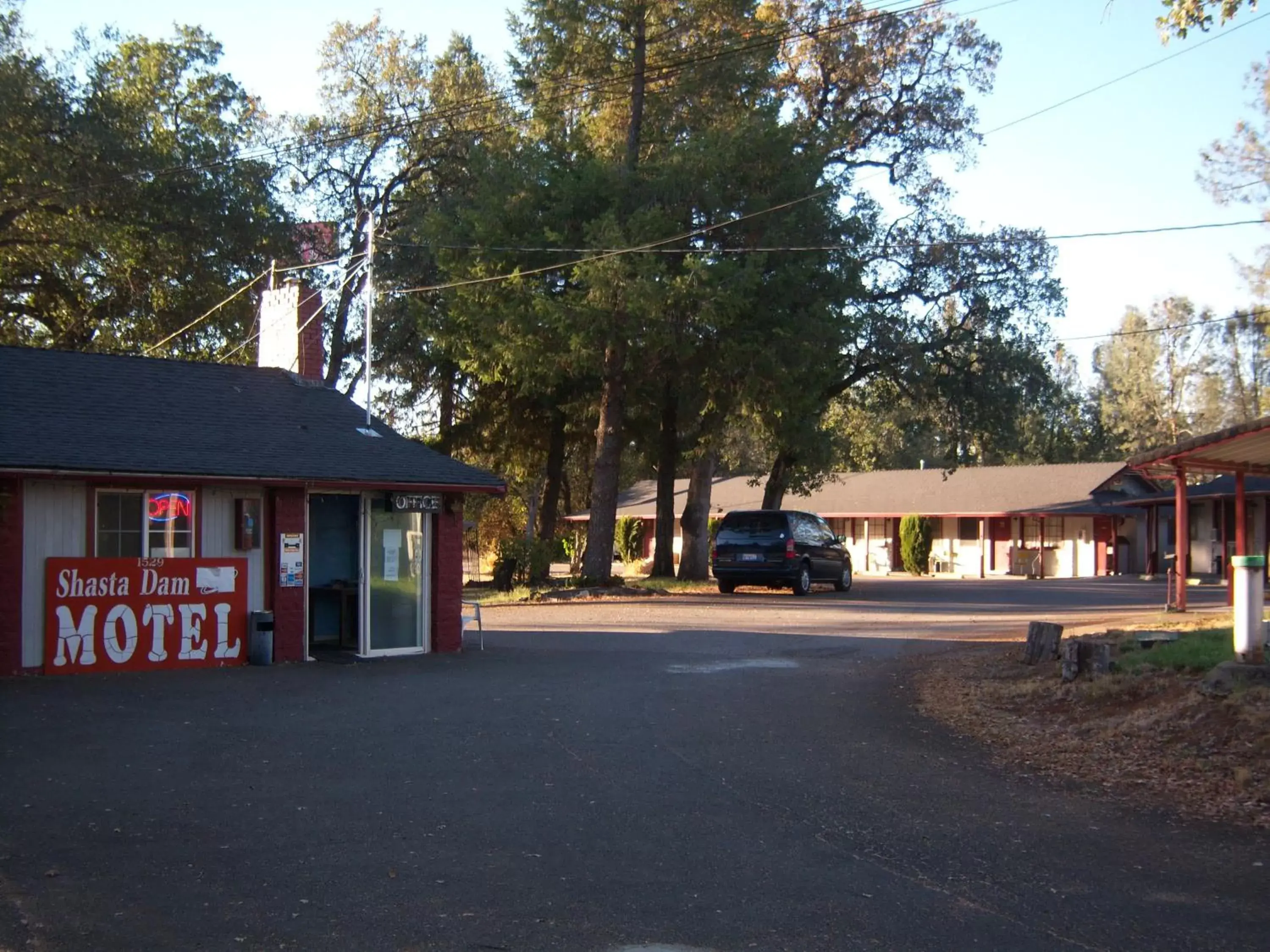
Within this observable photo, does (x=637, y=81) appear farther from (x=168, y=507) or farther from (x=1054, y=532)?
(x=1054, y=532)

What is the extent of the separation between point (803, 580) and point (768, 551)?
1356 millimetres

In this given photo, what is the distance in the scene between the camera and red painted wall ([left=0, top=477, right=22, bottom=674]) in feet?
45.9

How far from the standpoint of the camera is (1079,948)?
17.5 feet

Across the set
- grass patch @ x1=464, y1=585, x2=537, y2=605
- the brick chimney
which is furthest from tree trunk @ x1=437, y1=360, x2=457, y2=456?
the brick chimney

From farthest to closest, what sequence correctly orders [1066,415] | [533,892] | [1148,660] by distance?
[1066,415], [1148,660], [533,892]

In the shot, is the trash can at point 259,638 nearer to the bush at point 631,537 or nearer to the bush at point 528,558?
the bush at point 528,558

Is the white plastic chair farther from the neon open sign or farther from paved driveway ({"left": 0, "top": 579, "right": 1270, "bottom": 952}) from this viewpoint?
paved driveway ({"left": 0, "top": 579, "right": 1270, "bottom": 952})

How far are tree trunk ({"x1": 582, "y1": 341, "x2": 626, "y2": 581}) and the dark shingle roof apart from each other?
36.7 feet

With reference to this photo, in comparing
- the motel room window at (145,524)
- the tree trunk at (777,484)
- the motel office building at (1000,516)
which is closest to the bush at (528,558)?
the tree trunk at (777,484)

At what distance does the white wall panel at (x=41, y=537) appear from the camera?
14211mm

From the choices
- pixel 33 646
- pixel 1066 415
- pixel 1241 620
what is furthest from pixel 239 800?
pixel 1066 415

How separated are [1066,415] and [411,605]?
191 ft

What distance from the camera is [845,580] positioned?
1267 inches

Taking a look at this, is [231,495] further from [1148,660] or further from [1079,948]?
[1079,948]
